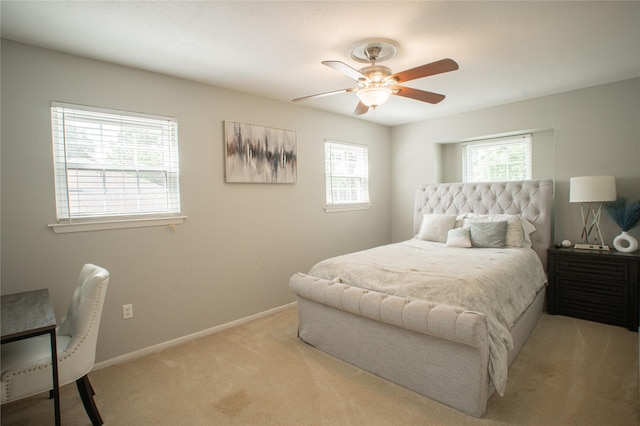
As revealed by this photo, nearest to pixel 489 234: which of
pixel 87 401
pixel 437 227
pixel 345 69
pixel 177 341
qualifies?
pixel 437 227

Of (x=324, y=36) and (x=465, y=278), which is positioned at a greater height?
(x=324, y=36)

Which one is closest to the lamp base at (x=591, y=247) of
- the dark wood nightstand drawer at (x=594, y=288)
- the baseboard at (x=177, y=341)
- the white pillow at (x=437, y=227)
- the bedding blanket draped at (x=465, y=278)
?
the dark wood nightstand drawer at (x=594, y=288)

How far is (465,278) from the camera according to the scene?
2389 mm

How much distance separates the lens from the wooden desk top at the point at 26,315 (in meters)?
1.56

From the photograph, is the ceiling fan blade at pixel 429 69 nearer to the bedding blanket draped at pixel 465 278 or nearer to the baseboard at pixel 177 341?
the bedding blanket draped at pixel 465 278

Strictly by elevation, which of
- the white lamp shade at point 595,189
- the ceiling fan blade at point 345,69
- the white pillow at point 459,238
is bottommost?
the white pillow at point 459,238

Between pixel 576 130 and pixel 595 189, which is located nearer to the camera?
pixel 595 189

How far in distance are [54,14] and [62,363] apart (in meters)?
2.03

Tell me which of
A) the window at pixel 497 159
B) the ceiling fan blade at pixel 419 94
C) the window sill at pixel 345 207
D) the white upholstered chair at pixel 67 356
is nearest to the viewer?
the white upholstered chair at pixel 67 356

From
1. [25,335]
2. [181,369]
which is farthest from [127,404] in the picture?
[25,335]

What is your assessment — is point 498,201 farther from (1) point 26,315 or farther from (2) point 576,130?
(1) point 26,315

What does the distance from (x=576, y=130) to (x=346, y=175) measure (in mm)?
2729

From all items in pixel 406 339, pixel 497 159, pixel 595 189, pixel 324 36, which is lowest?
pixel 406 339

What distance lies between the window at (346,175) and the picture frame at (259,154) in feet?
2.09
